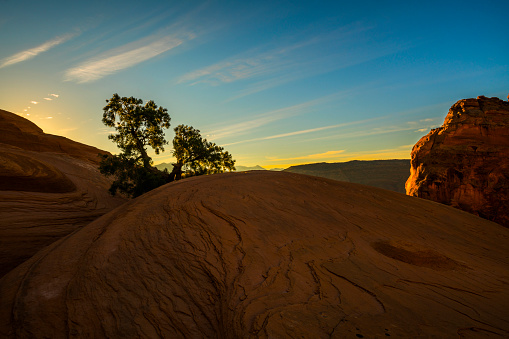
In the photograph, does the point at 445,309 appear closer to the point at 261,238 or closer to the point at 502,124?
the point at 261,238

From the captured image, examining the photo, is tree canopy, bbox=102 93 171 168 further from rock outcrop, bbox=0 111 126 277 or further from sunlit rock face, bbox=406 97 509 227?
sunlit rock face, bbox=406 97 509 227

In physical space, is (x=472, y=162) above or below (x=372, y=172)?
above

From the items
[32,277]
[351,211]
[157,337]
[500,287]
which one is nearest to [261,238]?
[157,337]

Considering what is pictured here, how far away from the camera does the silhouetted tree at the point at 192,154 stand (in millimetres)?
24156

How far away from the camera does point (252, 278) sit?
4371mm

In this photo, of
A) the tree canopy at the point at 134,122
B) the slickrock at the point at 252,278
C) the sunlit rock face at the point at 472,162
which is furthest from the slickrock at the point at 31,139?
the sunlit rock face at the point at 472,162

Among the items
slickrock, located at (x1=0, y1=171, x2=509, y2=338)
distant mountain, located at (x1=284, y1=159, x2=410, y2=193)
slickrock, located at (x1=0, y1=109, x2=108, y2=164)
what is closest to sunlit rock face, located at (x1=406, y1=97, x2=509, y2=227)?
slickrock, located at (x1=0, y1=171, x2=509, y2=338)

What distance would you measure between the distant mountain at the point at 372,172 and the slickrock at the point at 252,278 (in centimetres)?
9558

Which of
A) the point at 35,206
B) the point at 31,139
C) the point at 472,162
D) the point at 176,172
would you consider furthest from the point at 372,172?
the point at 35,206

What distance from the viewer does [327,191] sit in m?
10.1

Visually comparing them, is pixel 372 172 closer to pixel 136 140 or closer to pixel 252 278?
pixel 136 140

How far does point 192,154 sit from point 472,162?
22.1m

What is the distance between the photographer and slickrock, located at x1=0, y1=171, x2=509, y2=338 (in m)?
3.46

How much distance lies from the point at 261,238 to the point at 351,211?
418cm
